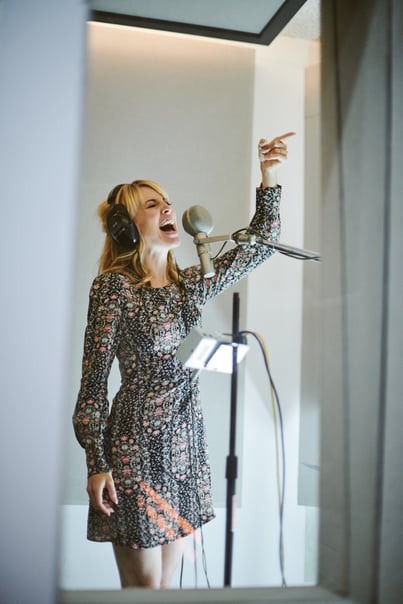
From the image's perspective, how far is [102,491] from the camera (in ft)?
4.22

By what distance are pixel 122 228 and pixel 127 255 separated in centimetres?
7

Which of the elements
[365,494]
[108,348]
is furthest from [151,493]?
[365,494]

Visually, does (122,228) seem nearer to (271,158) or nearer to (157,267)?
(157,267)

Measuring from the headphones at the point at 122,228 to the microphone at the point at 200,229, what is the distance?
0.14 metres

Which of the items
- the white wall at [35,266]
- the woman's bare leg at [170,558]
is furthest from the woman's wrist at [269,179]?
the woman's bare leg at [170,558]

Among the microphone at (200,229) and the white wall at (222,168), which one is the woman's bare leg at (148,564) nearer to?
the white wall at (222,168)

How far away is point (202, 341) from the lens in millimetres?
1294

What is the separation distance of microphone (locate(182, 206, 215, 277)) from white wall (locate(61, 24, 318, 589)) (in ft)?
0.43

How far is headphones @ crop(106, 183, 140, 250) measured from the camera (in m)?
1.49

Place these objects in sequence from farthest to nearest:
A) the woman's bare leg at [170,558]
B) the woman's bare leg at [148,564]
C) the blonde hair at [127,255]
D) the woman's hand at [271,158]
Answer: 1. the woman's hand at [271,158]
2. the blonde hair at [127,255]
3. the woman's bare leg at [170,558]
4. the woman's bare leg at [148,564]

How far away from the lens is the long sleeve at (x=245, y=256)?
1.56 meters

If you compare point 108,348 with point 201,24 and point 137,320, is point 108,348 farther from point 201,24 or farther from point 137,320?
point 201,24

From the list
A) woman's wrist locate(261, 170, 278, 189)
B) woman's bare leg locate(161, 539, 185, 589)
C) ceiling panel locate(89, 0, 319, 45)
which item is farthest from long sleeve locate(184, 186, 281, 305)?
woman's bare leg locate(161, 539, 185, 589)

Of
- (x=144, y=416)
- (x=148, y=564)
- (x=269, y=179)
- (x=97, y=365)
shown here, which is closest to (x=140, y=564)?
(x=148, y=564)
